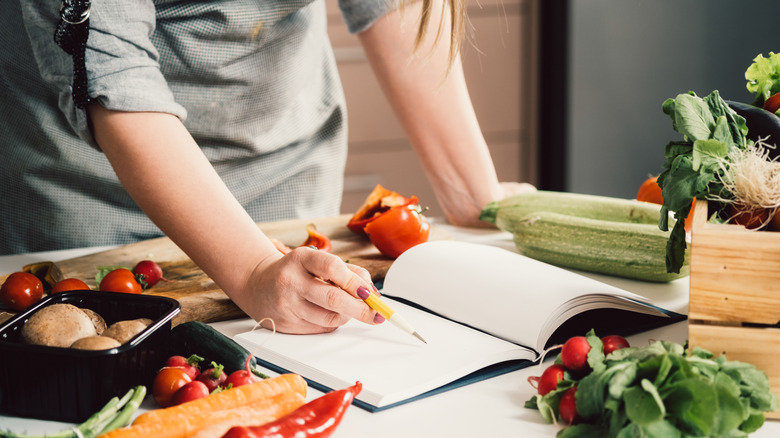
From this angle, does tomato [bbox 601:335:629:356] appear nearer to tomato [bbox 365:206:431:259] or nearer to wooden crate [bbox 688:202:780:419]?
wooden crate [bbox 688:202:780:419]

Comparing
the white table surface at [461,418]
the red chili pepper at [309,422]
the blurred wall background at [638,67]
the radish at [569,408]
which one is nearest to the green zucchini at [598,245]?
the white table surface at [461,418]

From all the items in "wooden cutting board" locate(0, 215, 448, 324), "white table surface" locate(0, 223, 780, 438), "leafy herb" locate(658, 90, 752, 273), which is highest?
"leafy herb" locate(658, 90, 752, 273)

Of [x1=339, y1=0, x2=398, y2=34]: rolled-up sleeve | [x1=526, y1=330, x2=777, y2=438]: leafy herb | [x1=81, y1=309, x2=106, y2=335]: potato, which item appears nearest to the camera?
[x1=526, y1=330, x2=777, y2=438]: leafy herb

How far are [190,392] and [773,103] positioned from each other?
33.6 inches

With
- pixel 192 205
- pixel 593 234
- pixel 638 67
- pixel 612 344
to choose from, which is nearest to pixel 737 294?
pixel 612 344

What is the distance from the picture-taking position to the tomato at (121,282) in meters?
1.22

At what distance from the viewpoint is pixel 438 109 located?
172cm

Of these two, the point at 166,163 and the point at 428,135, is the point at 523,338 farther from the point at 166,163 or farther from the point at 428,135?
the point at 428,135

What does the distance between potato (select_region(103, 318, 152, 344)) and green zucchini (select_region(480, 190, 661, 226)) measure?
0.80m

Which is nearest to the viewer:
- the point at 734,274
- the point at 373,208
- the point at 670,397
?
the point at 670,397

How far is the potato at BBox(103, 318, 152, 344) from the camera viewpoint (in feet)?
2.84

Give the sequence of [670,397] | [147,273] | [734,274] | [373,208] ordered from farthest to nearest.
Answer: [373,208], [147,273], [734,274], [670,397]

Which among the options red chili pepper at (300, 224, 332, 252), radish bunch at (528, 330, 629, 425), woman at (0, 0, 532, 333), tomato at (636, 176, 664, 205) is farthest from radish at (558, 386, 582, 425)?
tomato at (636, 176, 664, 205)

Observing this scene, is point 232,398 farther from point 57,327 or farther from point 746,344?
point 746,344
